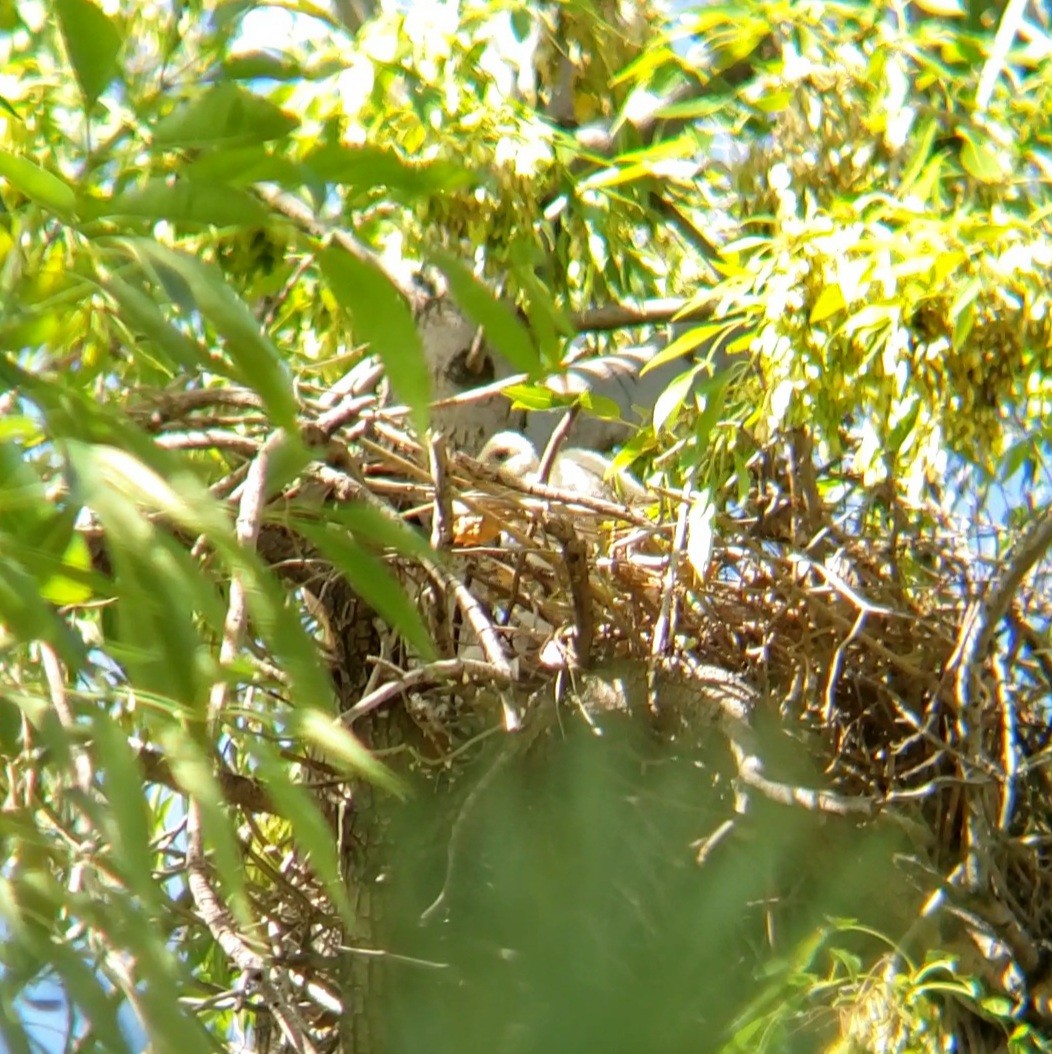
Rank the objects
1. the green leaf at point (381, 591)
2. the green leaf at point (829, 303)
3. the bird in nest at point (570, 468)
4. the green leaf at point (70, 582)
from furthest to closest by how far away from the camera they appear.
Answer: the bird in nest at point (570, 468), the green leaf at point (829, 303), the green leaf at point (381, 591), the green leaf at point (70, 582)

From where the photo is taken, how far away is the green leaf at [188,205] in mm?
616

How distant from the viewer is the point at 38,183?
626 millimetres

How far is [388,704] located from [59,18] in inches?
41.1

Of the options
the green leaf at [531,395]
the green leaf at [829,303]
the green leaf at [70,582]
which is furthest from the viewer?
the green leaf at [531,395]

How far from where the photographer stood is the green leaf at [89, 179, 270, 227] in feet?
2.02

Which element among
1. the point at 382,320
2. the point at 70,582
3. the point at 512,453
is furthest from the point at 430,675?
the point at 382,320

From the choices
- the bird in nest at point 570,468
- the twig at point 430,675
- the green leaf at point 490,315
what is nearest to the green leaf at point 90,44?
the green leaf at point 490,315

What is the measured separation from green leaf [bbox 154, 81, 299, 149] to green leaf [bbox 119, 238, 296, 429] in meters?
0.05

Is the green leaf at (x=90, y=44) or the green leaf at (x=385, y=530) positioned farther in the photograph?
the green leaf at (x=385, y=530)

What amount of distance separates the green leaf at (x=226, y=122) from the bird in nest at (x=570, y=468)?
1.04 metres

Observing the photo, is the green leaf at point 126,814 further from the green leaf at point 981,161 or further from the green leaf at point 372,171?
the green leaf at point 981,161

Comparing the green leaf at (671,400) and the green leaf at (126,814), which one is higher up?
the green leaf at (126,814)

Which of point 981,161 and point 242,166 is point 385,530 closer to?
point 242,166

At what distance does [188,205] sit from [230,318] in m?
0.05
